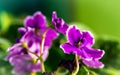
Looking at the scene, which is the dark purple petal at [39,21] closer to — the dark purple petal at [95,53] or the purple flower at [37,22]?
the purple flower at [37,22]

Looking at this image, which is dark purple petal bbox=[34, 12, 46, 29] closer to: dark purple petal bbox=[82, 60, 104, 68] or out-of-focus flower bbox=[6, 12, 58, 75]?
out-of-focus flower bbox=[6, 12, 58, 75]

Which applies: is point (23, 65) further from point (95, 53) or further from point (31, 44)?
point (95, 53)

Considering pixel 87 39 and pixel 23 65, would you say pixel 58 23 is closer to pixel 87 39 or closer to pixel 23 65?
pixel 87 39

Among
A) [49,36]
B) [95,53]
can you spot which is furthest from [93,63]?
[49,36]

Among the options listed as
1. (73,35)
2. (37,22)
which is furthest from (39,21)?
(73,35)

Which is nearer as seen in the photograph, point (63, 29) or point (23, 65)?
point (63, 29)

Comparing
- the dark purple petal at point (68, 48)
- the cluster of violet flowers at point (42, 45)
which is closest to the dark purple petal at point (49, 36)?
the cluster of violet flowers at point (42, 45)

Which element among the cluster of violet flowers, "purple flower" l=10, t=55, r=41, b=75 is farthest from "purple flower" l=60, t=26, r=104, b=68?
"purple flower" l=10, t=55, r=41, b=75
